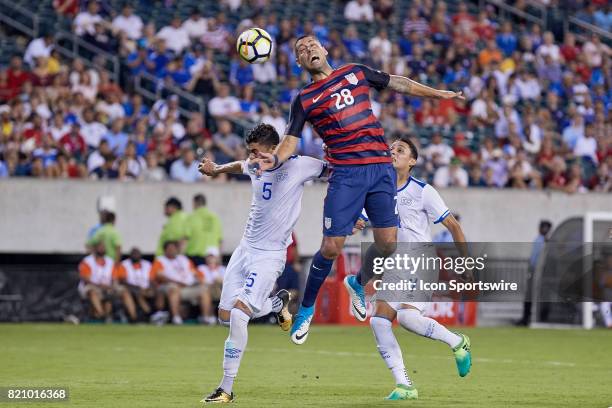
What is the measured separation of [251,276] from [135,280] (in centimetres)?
1293

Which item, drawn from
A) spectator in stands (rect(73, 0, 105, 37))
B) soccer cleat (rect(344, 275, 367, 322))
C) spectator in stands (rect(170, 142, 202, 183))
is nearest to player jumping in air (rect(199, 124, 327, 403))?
soccer cleat (rect(344, 275, 367, 322))

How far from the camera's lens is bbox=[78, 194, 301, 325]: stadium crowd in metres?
23.1

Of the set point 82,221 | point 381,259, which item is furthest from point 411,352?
point 82,221

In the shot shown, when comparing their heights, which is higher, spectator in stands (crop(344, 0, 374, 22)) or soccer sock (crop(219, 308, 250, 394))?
spectator in stands (crop(344, 0, 374, 22))

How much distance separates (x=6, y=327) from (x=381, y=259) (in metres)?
11.2

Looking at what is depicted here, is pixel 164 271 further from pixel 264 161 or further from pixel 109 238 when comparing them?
pixel 264 161

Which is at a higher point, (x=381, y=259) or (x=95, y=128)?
(x=95, y=128)

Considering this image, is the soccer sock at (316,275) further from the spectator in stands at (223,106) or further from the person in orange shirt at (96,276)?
the spectator in stands at (223,106)

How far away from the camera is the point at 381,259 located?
39.5 feet

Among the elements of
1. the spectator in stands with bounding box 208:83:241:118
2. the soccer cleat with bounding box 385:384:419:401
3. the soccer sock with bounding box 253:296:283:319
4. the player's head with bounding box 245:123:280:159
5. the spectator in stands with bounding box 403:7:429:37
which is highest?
the spectator in stands with bounding box 403:7:429:37

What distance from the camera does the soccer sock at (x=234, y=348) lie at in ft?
34.7

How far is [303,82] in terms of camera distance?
90.5ft

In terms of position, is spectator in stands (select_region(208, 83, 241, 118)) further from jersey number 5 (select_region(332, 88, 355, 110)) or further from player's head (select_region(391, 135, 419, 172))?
jersey number 5 (select_region(332, 88, 355, 110))

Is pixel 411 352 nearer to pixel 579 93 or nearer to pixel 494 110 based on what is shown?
pixel 494 110
